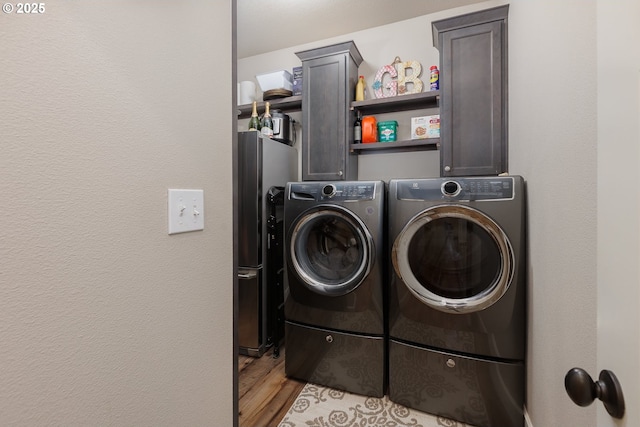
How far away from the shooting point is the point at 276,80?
8.65 feet

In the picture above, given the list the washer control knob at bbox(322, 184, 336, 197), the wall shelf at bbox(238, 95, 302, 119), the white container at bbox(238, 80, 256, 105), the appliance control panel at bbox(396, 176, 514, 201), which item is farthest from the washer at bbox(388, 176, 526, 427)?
the white container at bbox(238, 80, 256, 105)

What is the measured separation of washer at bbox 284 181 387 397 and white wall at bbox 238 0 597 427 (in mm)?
719

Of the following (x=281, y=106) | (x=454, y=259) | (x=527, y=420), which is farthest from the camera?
(x=281, y=106)

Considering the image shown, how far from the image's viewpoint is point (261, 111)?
9.13 ft

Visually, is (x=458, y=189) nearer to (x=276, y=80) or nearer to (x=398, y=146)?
(x=398, y=146)

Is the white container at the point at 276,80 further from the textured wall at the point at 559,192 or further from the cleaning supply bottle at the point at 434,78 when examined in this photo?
the textured wall at the point at 559,192

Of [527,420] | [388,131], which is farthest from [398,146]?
[527,420]

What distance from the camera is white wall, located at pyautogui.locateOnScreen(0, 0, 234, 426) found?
50 cm

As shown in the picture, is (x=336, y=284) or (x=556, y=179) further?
(x=336, y=284)

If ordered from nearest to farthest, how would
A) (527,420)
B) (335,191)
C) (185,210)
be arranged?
(185,210) → (527,420) → (335,191)

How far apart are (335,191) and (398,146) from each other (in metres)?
0.85

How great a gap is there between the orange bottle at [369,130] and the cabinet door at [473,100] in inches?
21.4

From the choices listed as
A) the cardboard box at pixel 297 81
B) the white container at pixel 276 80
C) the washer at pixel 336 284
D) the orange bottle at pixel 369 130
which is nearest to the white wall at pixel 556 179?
the washer at pixel 336 284

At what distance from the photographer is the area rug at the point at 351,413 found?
1559mm
